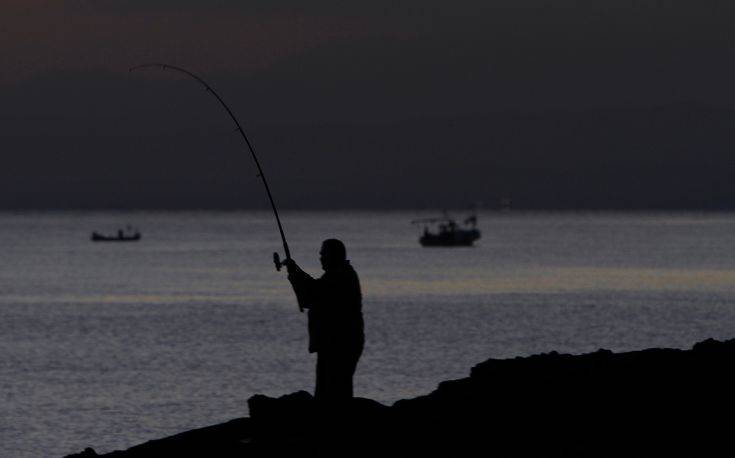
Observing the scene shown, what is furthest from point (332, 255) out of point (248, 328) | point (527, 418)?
point (248, 328)

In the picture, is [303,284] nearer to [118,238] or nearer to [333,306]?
[333,306]

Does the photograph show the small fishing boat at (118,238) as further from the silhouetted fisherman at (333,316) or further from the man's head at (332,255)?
the man's head at (332,255)

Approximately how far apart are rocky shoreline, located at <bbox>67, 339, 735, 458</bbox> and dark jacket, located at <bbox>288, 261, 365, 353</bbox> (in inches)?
29.4

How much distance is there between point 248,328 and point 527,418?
44236 millimetres

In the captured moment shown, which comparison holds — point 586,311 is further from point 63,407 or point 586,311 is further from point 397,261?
point 397,261

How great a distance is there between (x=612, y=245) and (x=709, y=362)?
16310 cm

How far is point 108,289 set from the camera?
292ft

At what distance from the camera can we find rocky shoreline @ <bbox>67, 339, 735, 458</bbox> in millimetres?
13766

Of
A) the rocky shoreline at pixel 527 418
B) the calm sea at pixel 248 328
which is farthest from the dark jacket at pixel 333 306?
the calm sea at pixel 248 328

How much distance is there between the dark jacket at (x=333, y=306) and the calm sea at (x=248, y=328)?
637 inches

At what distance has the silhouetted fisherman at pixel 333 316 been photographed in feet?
42.8

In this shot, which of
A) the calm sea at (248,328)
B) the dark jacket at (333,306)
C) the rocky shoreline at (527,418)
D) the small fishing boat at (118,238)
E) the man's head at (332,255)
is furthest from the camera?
the small fishing boat at (118,238)

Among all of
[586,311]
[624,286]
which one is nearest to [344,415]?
[586,311]

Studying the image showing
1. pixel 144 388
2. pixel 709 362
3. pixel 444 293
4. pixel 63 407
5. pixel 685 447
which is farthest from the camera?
pixel 444 293
